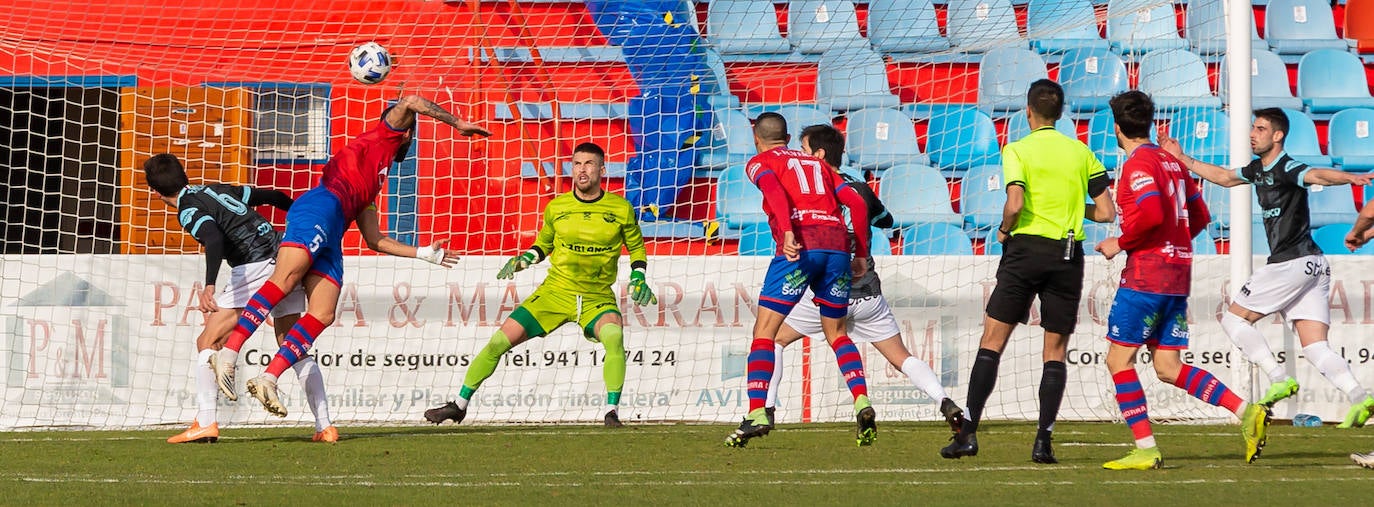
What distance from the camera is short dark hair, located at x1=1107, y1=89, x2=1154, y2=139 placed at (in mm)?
6383

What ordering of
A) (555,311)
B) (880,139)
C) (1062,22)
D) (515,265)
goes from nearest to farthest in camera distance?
(515,265)
(555,311)
(1062,22)
(880,139)

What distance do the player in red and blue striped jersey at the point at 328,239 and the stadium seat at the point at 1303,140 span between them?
8.35 meters

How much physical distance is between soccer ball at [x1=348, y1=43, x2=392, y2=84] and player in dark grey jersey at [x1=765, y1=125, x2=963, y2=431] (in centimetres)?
241

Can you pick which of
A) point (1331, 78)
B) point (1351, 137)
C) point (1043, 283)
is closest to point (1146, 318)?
point (1043, 283)

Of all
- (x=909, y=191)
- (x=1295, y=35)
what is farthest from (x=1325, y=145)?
(x=909, y=191)

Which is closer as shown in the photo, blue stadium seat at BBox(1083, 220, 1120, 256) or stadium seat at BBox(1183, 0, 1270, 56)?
stadium seat at BBox(1183, 0, 1270, 56)

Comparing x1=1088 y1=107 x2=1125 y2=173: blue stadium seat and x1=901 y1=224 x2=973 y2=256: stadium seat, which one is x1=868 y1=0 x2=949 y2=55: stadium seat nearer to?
x1=1088 y1=107 x2=1125 y2=173: blue stadium seat

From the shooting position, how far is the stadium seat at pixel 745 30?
43.7ft

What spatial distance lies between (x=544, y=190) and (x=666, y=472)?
6723 mm

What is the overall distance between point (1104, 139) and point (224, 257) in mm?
7398

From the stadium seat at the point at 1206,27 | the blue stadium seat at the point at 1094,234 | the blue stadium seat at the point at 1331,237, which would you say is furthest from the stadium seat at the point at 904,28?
the blue stadium seat at the point at 1331,237

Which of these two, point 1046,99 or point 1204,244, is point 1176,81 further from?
point 1046,99

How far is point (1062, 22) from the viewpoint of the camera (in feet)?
40.4

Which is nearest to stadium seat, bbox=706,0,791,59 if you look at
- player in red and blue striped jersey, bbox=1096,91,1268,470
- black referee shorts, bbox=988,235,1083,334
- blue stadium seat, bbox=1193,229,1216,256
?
blue stadium seat, bbox=1193,229,1216,256
